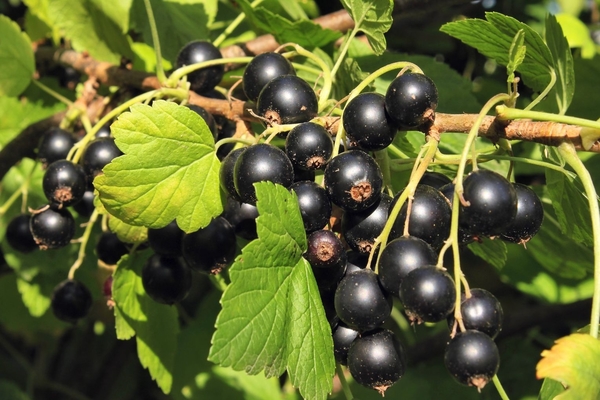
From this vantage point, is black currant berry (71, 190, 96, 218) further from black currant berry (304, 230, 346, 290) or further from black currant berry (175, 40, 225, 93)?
black currant berry (304, 230, 346, 290)

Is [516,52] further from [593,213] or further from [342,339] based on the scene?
[342,339]

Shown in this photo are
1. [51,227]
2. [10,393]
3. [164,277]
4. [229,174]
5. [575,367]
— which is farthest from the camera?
[10,393]

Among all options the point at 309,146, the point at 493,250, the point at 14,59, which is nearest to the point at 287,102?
the point at 309,146

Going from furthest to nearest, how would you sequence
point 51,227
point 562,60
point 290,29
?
1. point 290,29
2. point 51,227
3. point 562,60

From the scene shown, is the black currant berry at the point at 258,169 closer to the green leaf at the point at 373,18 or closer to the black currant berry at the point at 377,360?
the black currant berry at the point at 377,360

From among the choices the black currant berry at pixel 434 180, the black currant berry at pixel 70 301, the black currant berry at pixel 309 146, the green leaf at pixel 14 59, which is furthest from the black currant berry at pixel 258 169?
the green leaf at pixel 14 59

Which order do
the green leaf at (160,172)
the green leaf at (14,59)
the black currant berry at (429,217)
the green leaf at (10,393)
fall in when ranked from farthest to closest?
the green leaf at (10,393) < the green leaf at (14,59) < the green leaf at (160,172) < the black currant berry at (429,217)

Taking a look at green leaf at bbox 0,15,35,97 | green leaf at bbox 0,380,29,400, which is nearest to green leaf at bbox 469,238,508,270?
green leaf at bbox 0,15,35,97
